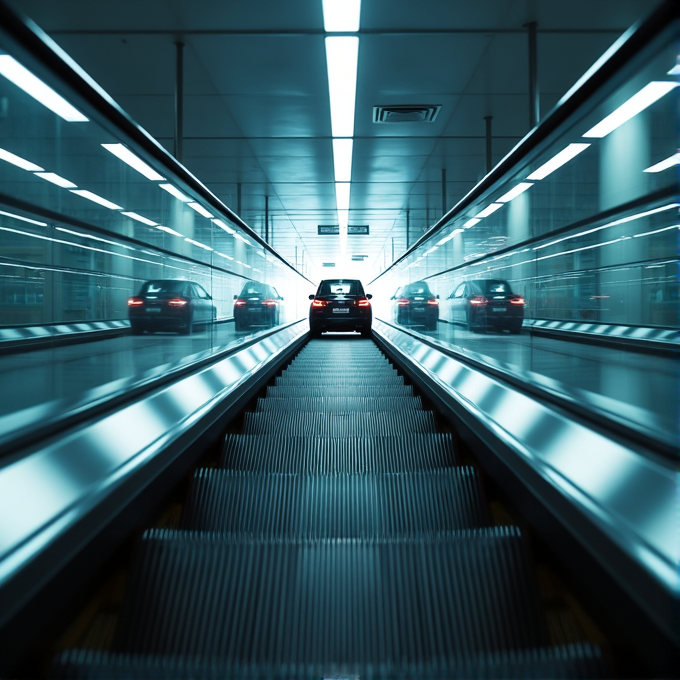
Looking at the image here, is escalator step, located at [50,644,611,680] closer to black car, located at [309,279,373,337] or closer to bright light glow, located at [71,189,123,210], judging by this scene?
bright light glow, located at [71,189,123,210]

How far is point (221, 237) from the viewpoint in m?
7.32

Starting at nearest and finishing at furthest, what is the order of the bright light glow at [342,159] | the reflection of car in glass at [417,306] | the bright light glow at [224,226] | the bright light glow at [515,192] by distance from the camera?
1. the bright light glow at [515,192]
2. the bright light glow at [224,226]
3. the reflection of car in glass at [417,306]
4. the bright light glow at [342,159]

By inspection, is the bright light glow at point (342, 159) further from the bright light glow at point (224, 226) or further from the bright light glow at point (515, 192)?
the bright light glow at point (515, 192)

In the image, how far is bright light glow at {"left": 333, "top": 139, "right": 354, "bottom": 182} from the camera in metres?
10.5

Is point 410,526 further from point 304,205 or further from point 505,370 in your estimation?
point 304,205

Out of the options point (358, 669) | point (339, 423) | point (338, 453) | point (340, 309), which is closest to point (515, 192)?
point (339, 423)

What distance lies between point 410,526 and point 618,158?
5.64 meters

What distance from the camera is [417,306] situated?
11336 mm

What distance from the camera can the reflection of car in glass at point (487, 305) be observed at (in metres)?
5.17

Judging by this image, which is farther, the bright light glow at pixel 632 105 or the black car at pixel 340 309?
the black car at pixel 340 309

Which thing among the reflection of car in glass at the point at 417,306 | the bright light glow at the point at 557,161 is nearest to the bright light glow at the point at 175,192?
the bright light glow at the point at 557,161

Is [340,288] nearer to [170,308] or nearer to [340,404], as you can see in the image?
[170,308]

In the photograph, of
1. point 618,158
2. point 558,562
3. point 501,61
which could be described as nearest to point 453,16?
point 501,61

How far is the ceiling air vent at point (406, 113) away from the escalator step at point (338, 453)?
612 centimetres
